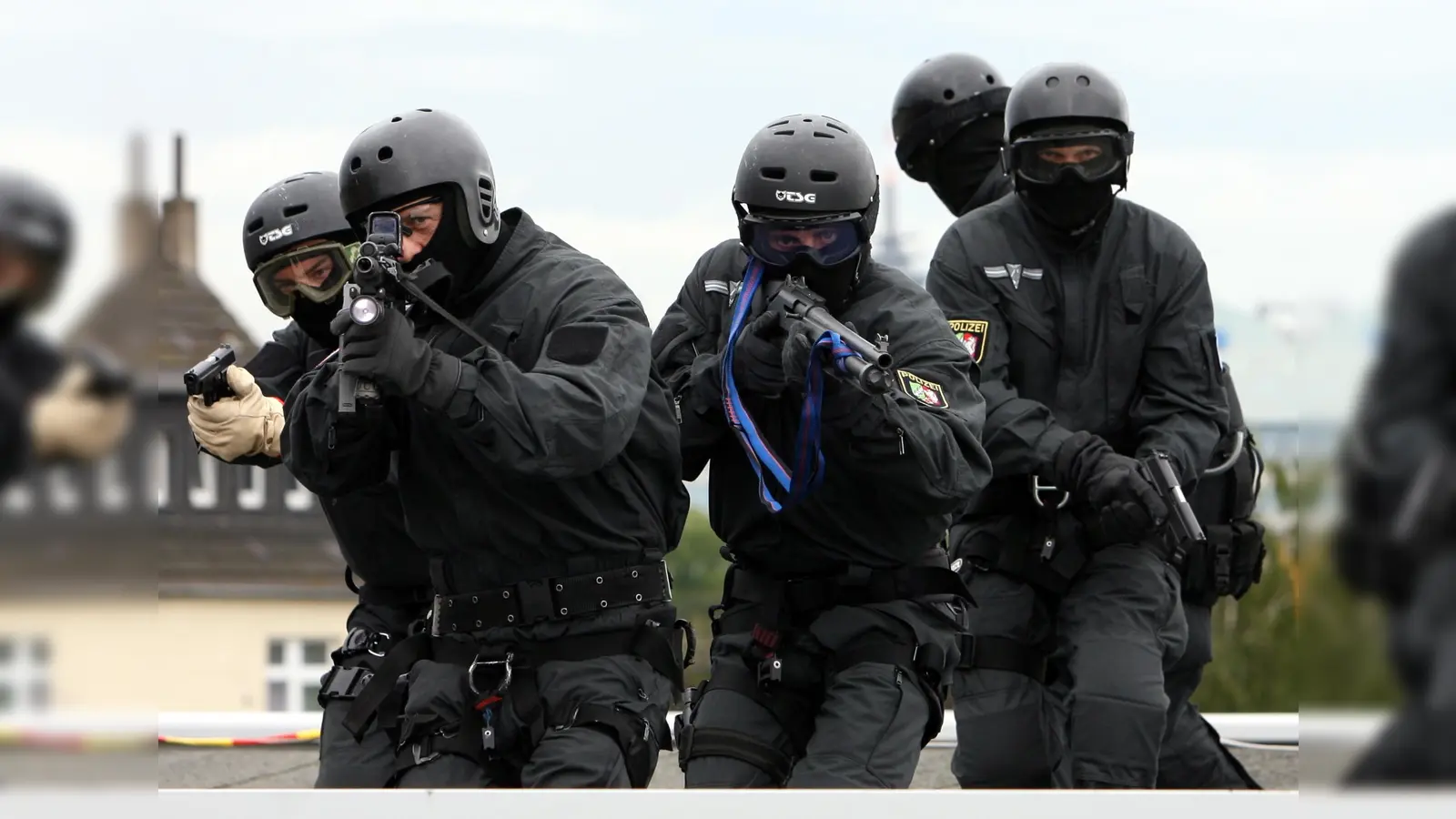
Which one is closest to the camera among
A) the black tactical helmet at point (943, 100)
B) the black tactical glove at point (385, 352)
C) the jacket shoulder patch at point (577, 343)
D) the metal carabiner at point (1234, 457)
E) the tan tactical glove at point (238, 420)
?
the black tactical glove at point (385, 352)

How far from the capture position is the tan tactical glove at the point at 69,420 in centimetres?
218

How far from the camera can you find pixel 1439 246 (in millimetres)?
2414

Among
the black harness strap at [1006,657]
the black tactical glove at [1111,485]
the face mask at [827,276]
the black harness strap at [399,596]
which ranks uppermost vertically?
the face mask at [827,276]

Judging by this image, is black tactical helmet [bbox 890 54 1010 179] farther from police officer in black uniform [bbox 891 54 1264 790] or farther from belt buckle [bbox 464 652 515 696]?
belt buckle [bbox 464 652 515 696]

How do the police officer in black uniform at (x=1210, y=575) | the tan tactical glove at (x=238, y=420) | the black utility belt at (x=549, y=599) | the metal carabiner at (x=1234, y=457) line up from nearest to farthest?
the black utility belt at (x=549, y=599)
the tan tactical glove at (x=238, y=420)
the metal carabiner at (x=1234, y=457)
the police officer in black uniform at (x=1210, y=575)

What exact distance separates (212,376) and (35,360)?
3.72 metres

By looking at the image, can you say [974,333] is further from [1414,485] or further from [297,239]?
[1414,485]

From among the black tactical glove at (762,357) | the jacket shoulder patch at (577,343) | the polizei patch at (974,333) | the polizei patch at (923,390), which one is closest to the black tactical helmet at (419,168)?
the jacket shoulder patch at (577,343)

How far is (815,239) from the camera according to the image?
17.8 ft

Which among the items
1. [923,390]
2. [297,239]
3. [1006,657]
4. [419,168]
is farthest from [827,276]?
[297,239]

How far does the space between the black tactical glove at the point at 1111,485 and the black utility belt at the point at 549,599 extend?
4.75ft

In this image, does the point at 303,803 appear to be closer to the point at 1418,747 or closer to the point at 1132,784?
the point at 1418,747

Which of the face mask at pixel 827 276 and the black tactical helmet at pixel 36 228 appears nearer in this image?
the black tactical helmet at pixel 36 228

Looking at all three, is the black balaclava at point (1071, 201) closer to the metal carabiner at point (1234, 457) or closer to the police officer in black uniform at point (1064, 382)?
the police officer in black uniform at point (1064, 382)
